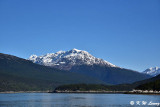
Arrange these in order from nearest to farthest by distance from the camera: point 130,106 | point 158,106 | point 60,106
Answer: point 158,106 → point 130,106 → point 60,106

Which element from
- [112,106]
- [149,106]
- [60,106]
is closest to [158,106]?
[149,106]

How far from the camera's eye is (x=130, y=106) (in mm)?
172625

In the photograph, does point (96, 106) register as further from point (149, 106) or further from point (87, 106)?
point (149, 106)

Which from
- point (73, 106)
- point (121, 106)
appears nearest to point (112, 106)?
point (121, 106)

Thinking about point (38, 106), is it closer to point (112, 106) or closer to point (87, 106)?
point (87, 106)

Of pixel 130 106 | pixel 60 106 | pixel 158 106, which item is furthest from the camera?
pixel 60 106

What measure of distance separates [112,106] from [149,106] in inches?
857

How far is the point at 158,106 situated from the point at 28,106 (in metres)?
70.9

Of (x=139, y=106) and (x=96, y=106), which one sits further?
(x=96, y=106)

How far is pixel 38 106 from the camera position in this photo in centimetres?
18512

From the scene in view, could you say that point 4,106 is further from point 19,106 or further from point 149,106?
point 149,106

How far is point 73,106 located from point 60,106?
7383 millimetres

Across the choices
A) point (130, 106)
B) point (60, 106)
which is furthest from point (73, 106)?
point (130, 106)

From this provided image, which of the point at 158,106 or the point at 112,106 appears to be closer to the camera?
the point at 158,106
